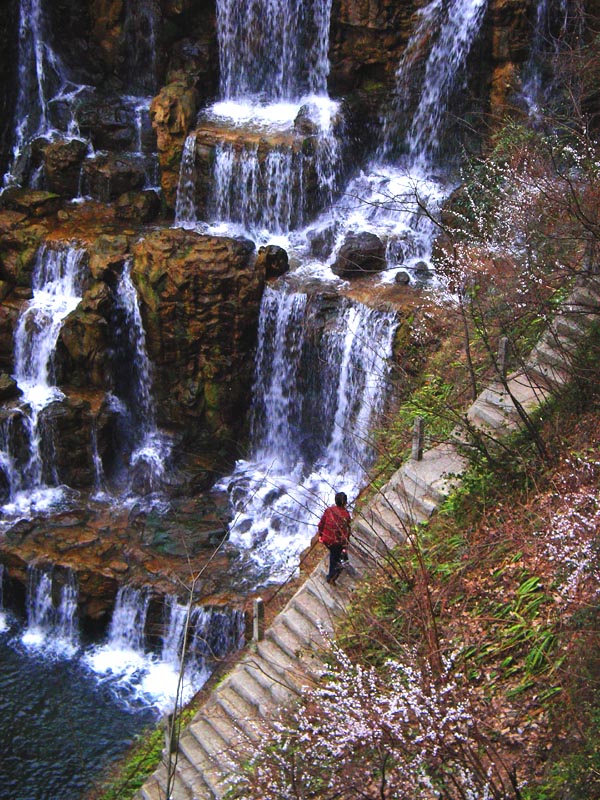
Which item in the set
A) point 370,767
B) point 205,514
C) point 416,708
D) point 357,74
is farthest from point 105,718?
point 357,74

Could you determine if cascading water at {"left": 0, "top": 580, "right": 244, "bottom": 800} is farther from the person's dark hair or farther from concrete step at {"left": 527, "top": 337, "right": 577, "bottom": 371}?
concrete step at {"left": 527, "top": 337, "right": 577, "bottom": 371}

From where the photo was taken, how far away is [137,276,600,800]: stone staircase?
Answer: 1176cm

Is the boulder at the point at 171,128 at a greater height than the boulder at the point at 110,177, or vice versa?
the boulder at the point at 171,128

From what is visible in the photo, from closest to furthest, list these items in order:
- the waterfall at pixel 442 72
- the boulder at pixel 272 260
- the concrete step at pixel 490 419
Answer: the concrete step at pixel 490 419
the boulder at pixel 272 260
the waterfall at pixel 442 72

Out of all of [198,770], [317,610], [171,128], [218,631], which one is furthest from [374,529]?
[171,128]

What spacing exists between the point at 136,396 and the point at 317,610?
10.8 m

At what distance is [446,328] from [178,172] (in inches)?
373

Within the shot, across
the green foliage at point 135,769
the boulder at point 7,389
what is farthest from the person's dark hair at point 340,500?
the boulder at point 7,389

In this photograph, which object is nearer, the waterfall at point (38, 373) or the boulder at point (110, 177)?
the waterfall at point (38, 373)

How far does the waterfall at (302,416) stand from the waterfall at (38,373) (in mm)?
4864

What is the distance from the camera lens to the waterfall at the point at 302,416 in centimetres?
1905

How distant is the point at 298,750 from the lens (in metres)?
9.74

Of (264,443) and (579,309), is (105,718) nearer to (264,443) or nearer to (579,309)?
(264,443)

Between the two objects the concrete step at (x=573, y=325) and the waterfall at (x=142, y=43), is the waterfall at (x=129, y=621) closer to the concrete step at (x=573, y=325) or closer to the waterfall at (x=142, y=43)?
the concrete step at (x=573, y=325)
